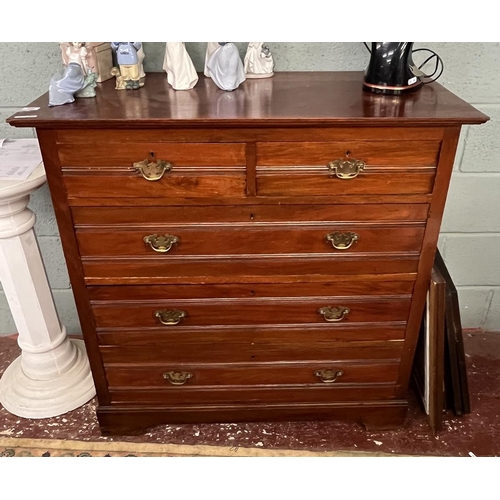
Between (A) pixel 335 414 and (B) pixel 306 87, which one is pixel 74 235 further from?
(A) pixel 335 414

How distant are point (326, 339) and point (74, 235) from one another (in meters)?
0.90

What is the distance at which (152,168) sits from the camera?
1414 mm

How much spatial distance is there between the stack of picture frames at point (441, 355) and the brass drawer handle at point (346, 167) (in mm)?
537

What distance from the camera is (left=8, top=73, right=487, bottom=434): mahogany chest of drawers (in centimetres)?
139

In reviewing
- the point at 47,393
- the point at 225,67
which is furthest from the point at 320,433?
the point at 225,67

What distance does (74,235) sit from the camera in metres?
1.52

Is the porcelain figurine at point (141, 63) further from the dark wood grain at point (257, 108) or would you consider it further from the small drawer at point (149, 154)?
the small drawer at point (149, 154)

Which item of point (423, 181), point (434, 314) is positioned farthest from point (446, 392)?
point (423, 181)

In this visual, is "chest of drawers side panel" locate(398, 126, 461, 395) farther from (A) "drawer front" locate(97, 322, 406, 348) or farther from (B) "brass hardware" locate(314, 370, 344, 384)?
(B) "brass hardware" locate(314, 370, 344, 384)

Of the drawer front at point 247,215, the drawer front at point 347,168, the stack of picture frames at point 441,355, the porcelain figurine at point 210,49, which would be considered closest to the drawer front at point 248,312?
the stack of picture frames at point 441,355

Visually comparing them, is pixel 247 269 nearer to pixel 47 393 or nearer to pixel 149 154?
pixel 149 154

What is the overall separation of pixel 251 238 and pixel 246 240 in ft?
0.06

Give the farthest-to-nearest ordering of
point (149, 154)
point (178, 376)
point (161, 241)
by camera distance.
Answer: point (178, 376)
point (161, 241)
point (149, 154)

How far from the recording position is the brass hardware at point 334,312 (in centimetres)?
167
